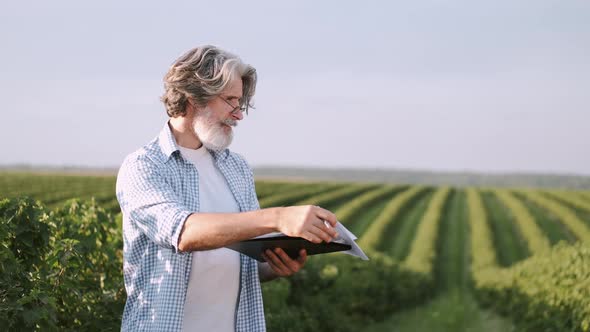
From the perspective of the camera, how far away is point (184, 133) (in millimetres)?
2479

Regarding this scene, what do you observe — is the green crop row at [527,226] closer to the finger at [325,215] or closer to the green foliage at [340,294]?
the green foliage at [340,294]

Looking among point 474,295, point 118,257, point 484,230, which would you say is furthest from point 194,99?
point 484,230

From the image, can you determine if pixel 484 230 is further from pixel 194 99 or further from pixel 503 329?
pixel 194 99

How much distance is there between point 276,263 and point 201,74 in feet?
2.38

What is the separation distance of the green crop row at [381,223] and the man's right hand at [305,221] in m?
Answer: 18.1

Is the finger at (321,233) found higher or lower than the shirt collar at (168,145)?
lower

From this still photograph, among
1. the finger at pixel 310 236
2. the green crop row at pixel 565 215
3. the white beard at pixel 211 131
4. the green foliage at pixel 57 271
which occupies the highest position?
the white beard at pixel 211 131

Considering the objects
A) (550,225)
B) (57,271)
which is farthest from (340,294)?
(550,225)

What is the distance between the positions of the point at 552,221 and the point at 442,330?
2222 centimetres

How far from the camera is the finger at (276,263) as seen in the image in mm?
2379

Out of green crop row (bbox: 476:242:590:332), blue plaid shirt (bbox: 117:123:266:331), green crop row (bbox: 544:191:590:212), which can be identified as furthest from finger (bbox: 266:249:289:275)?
green crop row (bbox: 544:191:590:212)

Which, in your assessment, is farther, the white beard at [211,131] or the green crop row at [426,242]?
the green crop row at [426,242]

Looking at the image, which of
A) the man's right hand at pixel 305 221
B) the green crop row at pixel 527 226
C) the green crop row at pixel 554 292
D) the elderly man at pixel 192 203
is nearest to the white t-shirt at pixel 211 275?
the elderly man at pixel 192 203

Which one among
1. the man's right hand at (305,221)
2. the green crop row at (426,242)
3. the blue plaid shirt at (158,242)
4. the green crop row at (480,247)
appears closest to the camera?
the man's right hand at (305,221)
